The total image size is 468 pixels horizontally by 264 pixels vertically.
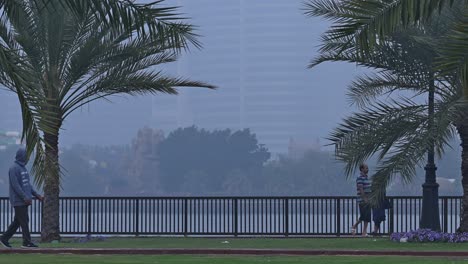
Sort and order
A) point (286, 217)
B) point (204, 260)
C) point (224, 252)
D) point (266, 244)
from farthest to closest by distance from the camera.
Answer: point (286, 217), point (266, 244), point (224, 252), point (204, 260)

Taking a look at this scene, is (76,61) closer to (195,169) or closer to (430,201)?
(430,201)

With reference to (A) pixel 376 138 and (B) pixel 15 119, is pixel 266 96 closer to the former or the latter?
(B) pixel 15 119

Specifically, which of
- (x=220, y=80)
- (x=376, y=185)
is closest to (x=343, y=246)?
(x=376, y=185)

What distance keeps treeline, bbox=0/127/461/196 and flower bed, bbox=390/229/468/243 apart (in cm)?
8058

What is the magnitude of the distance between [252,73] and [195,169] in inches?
1299

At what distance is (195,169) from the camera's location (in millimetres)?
134000

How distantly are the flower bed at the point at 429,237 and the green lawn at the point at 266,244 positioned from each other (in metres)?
0.31

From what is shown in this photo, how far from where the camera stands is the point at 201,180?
436 feet

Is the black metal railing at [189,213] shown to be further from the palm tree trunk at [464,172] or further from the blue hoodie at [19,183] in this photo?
the blue hoodie at [19,183]

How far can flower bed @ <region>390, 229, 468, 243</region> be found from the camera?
2392 cm

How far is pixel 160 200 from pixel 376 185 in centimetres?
759

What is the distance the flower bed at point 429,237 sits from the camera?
23922mm

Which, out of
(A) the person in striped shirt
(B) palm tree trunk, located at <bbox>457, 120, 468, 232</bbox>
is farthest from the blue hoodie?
(B) palm tree trunk, located at <bbox>457, 120, 468, 232</bbox>

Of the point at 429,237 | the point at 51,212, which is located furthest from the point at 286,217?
the point at 429,237
